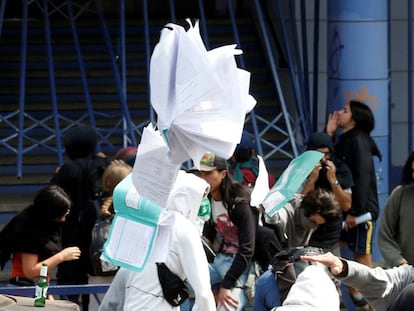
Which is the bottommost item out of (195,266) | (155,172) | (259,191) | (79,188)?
(79,188)

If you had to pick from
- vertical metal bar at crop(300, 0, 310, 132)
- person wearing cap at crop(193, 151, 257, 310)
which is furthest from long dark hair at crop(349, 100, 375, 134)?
person wearing cap at crop(193, 151, 257, 310)

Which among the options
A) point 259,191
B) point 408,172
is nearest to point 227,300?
point 408,172

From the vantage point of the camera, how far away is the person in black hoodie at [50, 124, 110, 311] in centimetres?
691

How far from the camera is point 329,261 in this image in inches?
165

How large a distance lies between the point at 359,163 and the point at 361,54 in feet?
4.47

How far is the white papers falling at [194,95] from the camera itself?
12.5ft

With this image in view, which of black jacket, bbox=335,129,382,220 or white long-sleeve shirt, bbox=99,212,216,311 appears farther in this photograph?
black jacket, bbox=335,129,382,220

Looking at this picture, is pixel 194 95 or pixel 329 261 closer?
pixel 194 95

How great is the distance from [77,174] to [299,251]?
8.75 ft

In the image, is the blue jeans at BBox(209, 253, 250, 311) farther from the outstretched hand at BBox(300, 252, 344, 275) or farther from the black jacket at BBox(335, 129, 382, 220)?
the outstretched hand at BBox(300, 252, 344, 275)

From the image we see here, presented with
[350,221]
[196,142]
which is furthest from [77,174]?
[196,142]

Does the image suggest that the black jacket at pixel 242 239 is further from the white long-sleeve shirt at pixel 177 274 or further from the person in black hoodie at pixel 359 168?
the person in black hoodie at pixel 359 168

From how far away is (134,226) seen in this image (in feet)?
14.6

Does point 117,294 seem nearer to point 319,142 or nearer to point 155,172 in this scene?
point 155,172
